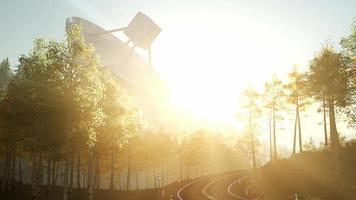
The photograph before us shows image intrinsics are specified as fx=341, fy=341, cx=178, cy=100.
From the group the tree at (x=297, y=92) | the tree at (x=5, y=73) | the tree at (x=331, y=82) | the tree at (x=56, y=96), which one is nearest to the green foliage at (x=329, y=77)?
the tree at (x=331, y=82)

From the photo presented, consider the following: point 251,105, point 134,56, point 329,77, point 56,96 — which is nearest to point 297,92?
point 251,105

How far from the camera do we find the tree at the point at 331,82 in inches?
1088

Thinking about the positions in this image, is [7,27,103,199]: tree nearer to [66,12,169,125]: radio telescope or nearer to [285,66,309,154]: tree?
[285,66,309,154]: tree

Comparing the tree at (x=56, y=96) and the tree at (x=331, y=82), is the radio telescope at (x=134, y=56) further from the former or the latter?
the tree at (x=331, y=82)

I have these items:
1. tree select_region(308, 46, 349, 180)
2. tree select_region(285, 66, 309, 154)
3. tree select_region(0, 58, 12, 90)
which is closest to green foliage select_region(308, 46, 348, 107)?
tree select_region(308, 46, 349, 180)

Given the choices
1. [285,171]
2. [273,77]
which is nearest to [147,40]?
[273,77]

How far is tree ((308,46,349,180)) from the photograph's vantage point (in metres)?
27.6

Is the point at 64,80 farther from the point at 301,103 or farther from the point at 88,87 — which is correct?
the point at 301,103

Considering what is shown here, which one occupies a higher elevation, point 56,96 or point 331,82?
point 331,82

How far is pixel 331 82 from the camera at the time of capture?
29.4 metres

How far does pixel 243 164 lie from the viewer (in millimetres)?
131125

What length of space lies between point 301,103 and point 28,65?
32544 mm

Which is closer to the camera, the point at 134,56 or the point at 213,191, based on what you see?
the point at 213,191

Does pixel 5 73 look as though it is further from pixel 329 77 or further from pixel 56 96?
pixel 329 77
